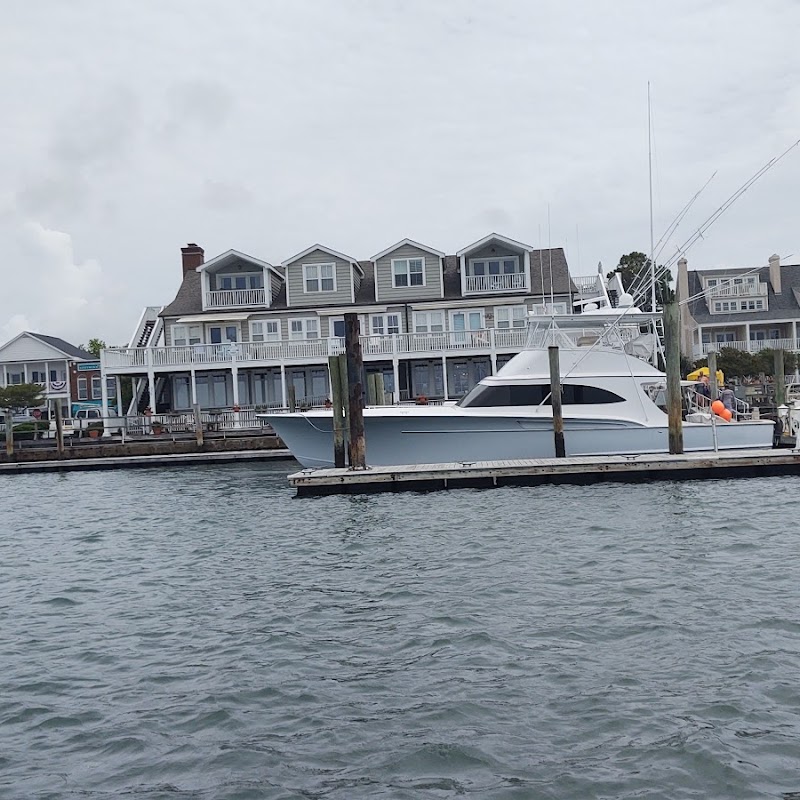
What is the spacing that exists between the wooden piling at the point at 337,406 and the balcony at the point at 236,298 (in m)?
22.6

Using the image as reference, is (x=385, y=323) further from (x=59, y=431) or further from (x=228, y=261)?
(x=59, y=431)

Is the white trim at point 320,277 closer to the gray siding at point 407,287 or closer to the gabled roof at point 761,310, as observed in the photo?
the gray siding at point 407,287

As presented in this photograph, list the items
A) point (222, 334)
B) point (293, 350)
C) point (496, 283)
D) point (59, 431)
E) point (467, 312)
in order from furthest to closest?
point (222, 334)
point (496, 283)
point (467, 312)
point (293, 350)
point (59, 431)

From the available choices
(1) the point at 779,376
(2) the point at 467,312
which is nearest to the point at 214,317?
(2) the point at 467,312

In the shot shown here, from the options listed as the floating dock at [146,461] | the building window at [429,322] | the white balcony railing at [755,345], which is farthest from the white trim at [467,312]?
the white balcony railing at [755,345]

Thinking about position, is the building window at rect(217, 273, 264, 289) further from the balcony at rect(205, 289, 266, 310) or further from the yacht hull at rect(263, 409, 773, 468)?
the yacht hull at rect(263, 409, 773, 468)

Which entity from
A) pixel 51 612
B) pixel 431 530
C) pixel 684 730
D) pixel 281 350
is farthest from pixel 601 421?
pixel 281 350

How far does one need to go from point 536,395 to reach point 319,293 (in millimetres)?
22411

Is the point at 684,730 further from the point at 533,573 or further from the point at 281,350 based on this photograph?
the point at 281,350

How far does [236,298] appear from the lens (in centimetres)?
4338

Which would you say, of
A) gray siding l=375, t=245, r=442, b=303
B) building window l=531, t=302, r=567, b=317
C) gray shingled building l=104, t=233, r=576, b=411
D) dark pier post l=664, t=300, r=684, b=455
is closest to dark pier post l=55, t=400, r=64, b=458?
gray shingled building l=104, t=233, r=576, b=411

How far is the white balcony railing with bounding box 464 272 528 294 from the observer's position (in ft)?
137

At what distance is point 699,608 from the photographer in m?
9.30

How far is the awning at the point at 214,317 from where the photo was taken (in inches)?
1655
